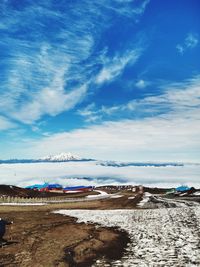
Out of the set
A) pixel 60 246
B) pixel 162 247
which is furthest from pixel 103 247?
pixel 162 247

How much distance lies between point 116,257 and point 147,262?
90.5 inches

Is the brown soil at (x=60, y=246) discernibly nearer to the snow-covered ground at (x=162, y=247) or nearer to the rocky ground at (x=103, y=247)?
the rocky ground at (x=103, y=247)

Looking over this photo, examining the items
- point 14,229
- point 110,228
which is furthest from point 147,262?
point 14,229

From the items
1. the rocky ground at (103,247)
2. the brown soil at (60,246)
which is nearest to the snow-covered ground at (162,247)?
the rocky ground at (103,247)

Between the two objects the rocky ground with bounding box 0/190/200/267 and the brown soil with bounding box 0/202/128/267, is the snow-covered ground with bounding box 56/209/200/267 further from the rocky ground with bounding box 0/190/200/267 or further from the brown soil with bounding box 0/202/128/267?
the brown soil with bounding box 0/202/128/267

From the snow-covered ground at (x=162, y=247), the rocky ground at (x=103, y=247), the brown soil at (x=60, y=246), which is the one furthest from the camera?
the brown soil at (x=60, y=246)

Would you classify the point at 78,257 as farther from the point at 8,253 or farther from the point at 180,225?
the point at 180,225

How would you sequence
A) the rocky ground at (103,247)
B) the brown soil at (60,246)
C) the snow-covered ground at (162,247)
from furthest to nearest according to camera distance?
the brown soil at (60,246) → the rocky ground at (103,247) → the snow-covered ground at (162,247)

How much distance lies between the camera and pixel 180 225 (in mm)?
31531

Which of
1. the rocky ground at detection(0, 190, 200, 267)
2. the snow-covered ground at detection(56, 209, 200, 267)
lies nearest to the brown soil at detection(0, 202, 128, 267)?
the rocky ground at detection(0, 190, 200, 267)

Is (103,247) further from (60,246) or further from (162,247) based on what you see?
(162,247)

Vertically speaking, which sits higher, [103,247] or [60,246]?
[60,246]

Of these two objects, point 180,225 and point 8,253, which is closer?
point 8,253

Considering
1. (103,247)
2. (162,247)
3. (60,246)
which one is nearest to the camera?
(162,247)
